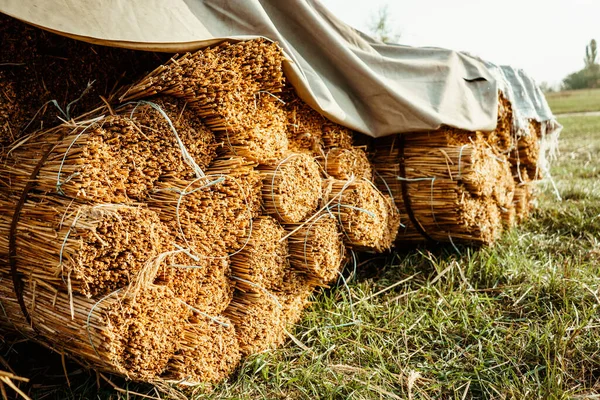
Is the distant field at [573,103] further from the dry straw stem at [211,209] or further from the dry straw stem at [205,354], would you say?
the dry straw stem at [205,354]

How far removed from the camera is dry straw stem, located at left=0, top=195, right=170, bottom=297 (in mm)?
1593

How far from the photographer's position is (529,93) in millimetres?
4273

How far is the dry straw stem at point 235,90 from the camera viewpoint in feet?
6.23

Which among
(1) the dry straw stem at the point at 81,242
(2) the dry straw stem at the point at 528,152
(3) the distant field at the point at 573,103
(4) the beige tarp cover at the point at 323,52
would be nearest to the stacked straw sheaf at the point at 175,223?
(1) the dry straw stem at the point at 81,242

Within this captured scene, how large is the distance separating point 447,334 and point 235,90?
1664mm

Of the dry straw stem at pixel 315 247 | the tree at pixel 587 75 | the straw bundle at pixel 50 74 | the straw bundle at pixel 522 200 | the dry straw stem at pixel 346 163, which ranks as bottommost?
the tree at pixel 587 75

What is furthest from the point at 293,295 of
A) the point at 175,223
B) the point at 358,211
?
the point at 175,223

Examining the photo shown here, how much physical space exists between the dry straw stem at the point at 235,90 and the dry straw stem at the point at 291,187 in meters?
0.08

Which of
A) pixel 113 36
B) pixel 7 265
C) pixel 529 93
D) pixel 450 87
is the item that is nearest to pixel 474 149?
pixel 450 87

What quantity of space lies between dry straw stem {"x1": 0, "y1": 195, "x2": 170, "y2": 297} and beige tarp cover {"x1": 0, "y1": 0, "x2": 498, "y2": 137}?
0.64 metres

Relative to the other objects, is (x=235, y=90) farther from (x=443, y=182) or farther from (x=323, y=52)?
(x=443, y=182)

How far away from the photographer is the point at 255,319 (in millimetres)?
2307

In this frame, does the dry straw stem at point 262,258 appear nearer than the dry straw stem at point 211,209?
No

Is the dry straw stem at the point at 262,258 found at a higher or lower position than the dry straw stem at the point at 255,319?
higher
